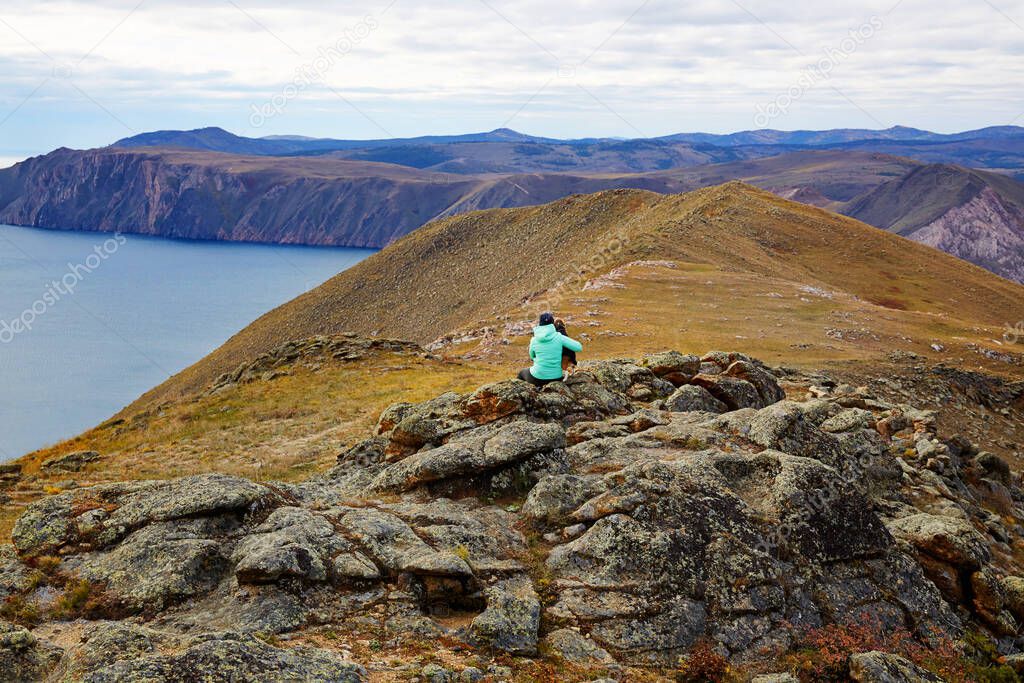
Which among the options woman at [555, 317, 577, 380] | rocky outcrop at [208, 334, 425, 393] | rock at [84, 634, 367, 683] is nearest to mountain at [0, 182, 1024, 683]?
rock at [84, 634, 367, 683]

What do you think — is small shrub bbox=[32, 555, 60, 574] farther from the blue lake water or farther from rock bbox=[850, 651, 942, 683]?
the blue lake water

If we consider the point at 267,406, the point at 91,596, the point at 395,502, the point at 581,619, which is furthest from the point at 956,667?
the point at 267,406

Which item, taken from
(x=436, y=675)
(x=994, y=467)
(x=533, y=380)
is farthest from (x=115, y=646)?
(x=994, y=467)

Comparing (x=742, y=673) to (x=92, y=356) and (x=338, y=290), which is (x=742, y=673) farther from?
(x=92, y=356)

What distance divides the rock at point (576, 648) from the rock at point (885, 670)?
11.8 ft

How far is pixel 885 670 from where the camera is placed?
10.0 metres

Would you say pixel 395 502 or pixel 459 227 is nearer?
pixel 395 502

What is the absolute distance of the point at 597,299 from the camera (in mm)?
57938

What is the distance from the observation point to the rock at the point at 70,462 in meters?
25.2

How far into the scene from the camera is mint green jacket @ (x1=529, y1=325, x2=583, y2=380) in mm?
18688

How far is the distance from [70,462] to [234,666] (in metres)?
22.1

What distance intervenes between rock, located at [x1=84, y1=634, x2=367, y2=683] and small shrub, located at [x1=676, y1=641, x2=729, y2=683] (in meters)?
4.72

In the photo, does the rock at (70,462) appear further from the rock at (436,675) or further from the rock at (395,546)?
the rock at (436,675)

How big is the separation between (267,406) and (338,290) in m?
90.2
